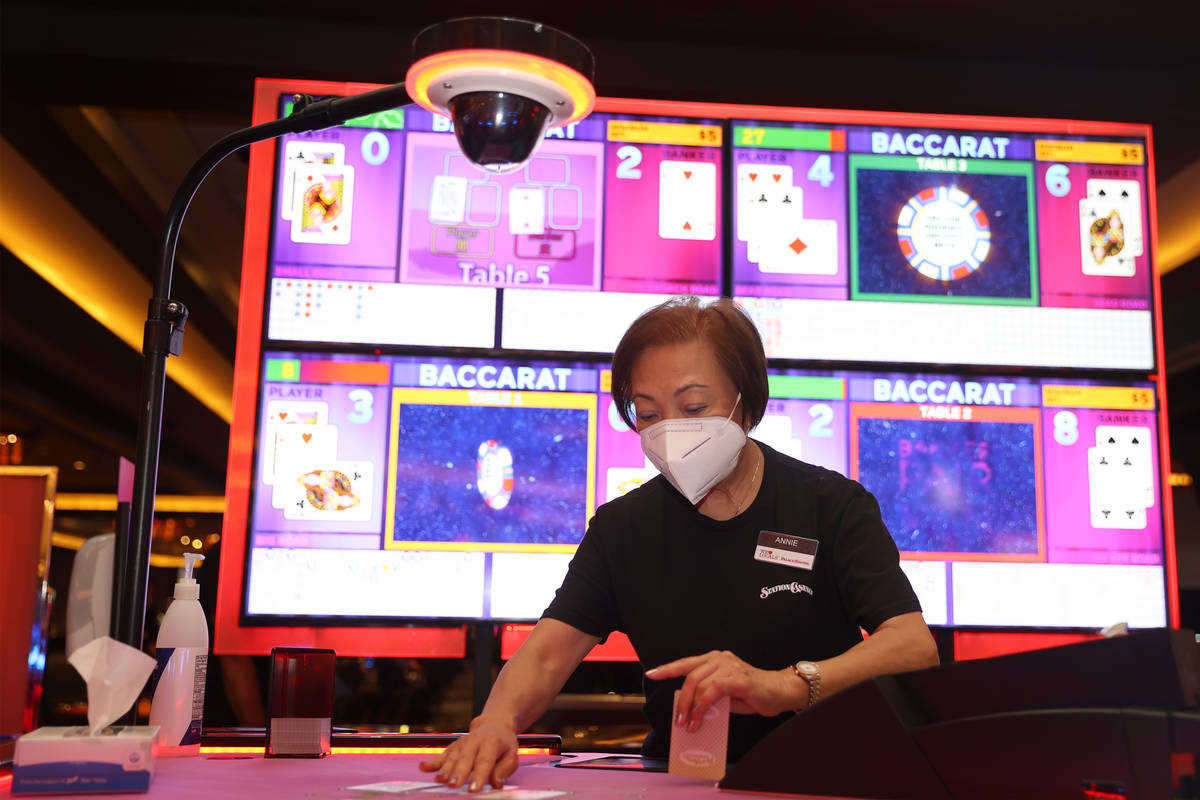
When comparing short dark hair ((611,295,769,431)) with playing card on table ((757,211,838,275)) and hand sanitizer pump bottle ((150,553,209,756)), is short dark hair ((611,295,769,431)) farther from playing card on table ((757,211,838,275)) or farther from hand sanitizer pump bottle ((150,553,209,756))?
playing card on table ((757,211,838,275))

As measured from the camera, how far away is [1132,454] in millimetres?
2609

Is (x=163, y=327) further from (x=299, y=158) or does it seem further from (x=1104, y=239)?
(x=1104, y=239)

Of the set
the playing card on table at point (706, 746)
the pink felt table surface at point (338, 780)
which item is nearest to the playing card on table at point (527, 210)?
the pink felt table surface at point (338, 780)

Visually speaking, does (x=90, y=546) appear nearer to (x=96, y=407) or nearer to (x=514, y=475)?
(x=514, y=475)

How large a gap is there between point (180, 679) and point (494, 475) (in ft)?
3.73

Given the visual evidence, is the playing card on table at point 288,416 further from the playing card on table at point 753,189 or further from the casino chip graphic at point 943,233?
the casino chip graphic at point 943,233

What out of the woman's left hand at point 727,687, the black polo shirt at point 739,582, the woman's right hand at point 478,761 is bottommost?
the woman's right hand at point 478,761

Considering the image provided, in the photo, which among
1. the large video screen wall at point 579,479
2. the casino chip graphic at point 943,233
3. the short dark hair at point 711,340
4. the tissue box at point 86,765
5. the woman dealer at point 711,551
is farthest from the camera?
the casino chip graphic at point 943,233

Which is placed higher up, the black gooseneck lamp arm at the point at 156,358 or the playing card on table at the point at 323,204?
the playing card on table at the point at 323,204

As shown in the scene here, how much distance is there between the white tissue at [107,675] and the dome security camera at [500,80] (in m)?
0.72

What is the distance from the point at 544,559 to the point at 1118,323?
1.53 meters

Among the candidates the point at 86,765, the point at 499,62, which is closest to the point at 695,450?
the point at 499,62

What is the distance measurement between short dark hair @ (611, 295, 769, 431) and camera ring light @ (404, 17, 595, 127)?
41 cm

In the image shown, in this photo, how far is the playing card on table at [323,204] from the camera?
8.41ft
